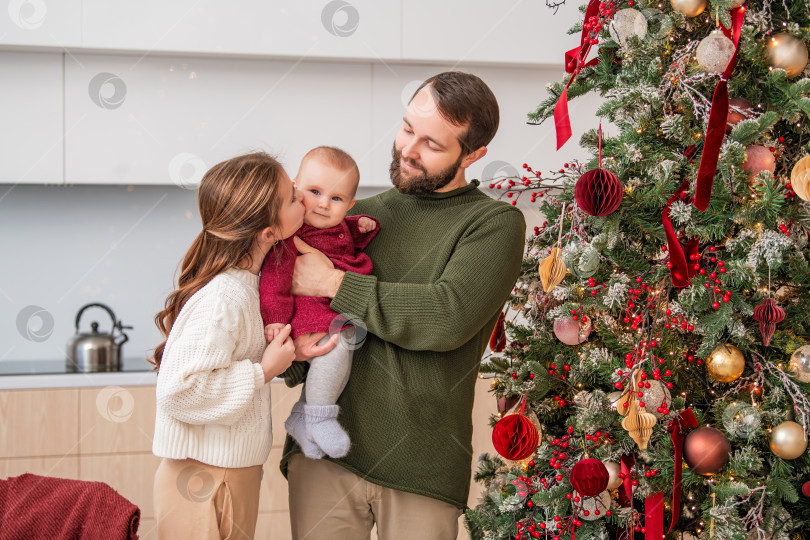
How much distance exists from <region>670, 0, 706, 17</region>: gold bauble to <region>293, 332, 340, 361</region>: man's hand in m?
0.85

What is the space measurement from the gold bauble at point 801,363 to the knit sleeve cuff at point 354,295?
2.37ft

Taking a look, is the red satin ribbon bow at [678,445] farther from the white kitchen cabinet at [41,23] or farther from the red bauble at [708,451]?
the white kitchen cabinet at [41,23]

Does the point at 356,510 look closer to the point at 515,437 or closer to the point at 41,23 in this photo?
the point at 515,437

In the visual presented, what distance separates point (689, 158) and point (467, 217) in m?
0.42

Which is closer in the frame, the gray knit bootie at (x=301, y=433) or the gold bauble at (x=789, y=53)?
the gold bauble at (x=789, y=53)

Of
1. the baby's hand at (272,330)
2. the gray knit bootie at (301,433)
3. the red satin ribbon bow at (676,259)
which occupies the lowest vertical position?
the gray knit bootie at (301,433)

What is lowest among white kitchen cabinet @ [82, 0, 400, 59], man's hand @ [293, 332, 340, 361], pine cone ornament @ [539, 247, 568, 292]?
man's hand @ [293, 332, 340, 361]

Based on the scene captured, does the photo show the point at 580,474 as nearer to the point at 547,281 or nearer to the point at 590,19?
the point at 547,281

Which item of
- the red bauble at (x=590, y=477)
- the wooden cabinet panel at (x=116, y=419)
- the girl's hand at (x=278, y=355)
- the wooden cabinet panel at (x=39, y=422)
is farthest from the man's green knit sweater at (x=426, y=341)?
the wooden cabinet panel at (x=39, y=422)

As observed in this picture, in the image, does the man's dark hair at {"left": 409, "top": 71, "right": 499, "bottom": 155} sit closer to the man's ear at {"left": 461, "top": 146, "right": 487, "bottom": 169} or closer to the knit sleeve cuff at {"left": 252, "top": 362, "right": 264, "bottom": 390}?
the man's ear at {"left": 461, "top": 146, "right": 487, "bottom": 169}

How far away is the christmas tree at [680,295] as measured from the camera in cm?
121

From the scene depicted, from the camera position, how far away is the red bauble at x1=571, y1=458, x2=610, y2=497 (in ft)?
4.22

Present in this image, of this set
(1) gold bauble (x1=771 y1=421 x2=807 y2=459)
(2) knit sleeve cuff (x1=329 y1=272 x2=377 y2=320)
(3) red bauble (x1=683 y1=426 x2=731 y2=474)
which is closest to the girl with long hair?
(2) knit sleeve cuff (x1=329 y1=272 x2=377 y2=320)

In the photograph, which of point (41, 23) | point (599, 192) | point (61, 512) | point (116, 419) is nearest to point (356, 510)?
point (61, 512)
